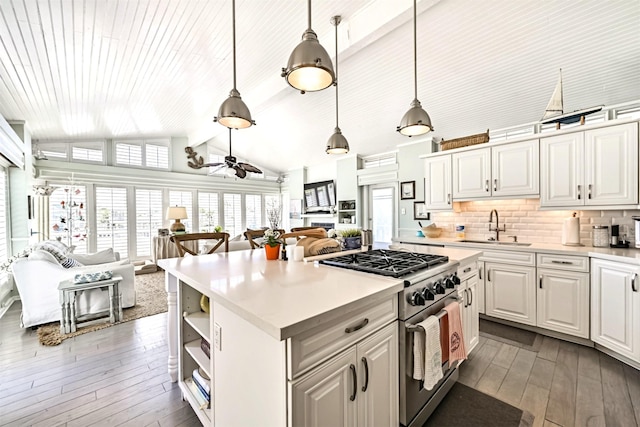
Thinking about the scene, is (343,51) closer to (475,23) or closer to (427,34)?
(427,34)

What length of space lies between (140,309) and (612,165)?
18.6 ft

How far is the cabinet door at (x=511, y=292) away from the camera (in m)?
2.75

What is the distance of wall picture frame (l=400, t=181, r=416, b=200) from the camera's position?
16.3ft

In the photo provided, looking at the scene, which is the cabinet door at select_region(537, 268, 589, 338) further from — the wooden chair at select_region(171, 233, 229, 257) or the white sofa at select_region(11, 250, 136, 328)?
the white sofa at select_region(11, 250, 136, 328)

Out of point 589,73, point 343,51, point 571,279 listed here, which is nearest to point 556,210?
point 571,279

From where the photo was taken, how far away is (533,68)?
2992 millimetres

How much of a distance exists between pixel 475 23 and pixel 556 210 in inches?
86.9

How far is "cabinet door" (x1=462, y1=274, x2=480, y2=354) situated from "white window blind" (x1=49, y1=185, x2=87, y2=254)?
6.89 metres

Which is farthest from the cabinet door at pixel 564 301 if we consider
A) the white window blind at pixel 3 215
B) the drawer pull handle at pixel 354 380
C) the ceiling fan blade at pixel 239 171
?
the white window blind at pixel 3 215

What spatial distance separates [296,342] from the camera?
2.81ft

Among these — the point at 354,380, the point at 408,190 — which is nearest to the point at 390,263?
the point at 354,380

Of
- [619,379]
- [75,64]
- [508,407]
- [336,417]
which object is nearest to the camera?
[336,417]

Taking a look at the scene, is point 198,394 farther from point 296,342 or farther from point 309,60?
point 309,60

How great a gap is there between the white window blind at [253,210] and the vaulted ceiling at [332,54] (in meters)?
4.04
